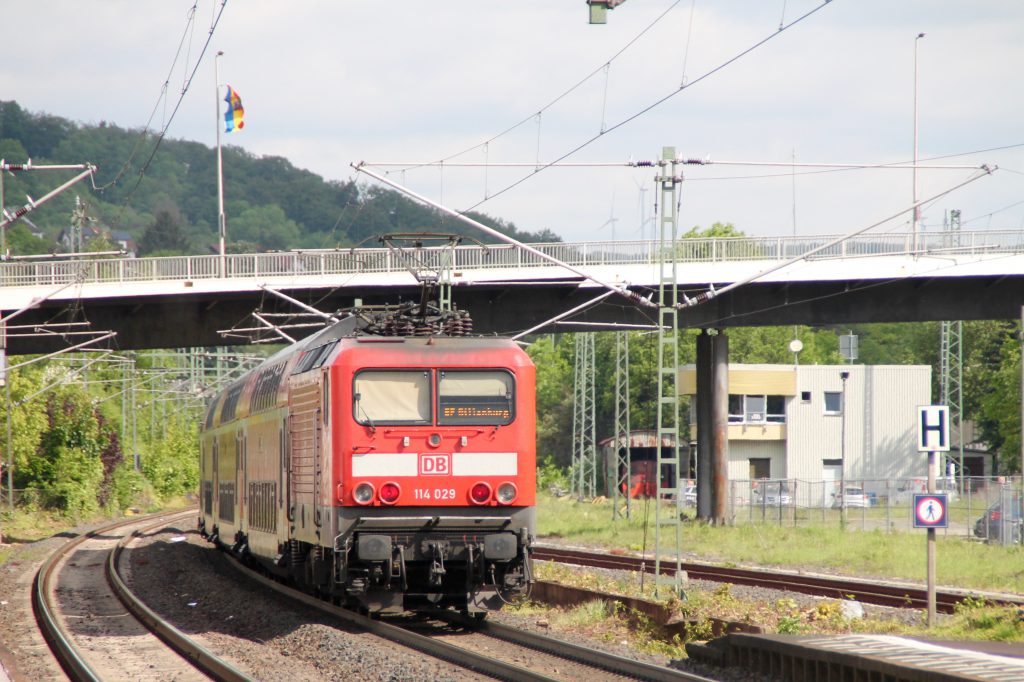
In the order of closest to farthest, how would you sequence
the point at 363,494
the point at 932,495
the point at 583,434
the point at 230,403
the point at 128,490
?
1. the point at 363,494
2. the point at 932,495
3. the point at 230,403
4. the point at 583,434
5. the point at 128,490

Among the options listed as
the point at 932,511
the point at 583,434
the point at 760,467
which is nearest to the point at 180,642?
the point at 932,511

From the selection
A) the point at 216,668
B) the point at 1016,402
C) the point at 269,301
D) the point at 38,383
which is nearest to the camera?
the point at 216,668

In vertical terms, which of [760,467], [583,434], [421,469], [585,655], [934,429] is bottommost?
[760,467]

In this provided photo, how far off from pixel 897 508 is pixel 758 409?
19260 mm

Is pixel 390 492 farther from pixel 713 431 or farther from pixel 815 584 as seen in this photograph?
pixel 713 431

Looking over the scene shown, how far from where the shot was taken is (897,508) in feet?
147

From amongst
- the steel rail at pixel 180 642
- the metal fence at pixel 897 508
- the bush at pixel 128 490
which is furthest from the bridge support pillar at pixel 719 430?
the bush at pixel 128 490

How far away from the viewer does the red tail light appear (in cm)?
1488

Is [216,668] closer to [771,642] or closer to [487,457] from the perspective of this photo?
[487,457]

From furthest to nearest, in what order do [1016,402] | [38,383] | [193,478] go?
1. [193,478]
2. [1016,402]
3. [38,383]

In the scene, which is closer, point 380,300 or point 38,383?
point 380,300

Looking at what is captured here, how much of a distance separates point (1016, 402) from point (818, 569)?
3907 cm

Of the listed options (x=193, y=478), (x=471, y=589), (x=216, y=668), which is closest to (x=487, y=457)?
(x=471, y=589)

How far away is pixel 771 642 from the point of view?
1180 cm
